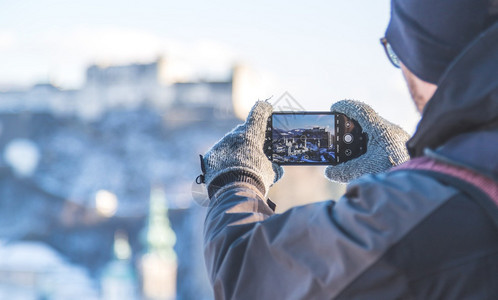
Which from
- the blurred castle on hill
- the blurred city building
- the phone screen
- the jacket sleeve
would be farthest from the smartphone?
the blurred castle on hill

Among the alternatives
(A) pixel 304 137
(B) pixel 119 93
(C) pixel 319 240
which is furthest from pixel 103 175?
(C) pixel 319 240

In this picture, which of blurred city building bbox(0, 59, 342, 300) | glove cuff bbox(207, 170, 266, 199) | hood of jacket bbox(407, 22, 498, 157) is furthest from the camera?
blurred city building bbox(0, 59, 342, 300)

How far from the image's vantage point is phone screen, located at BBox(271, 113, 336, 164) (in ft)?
2.37

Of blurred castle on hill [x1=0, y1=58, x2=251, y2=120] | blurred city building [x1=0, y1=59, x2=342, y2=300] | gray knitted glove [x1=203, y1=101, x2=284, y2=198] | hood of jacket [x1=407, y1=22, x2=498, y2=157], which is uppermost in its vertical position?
blurred castle on hill [x1=0, y1=58, x2=251, y2=120]

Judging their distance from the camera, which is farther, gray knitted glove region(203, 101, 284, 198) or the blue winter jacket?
gray knitted glove region(203, 101, 284, 198)

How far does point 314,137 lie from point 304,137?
0.4 inches

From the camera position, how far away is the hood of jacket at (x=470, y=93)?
420 mm

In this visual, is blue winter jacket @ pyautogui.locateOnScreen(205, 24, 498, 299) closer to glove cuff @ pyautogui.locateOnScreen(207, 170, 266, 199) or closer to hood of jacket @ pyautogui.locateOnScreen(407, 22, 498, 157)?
hood of jacket @ pyautogui.locateOnScreen(407, 22, 498, 157)

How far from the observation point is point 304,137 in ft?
2.38

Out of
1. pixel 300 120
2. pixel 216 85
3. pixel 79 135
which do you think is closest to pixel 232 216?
pixel 300 120

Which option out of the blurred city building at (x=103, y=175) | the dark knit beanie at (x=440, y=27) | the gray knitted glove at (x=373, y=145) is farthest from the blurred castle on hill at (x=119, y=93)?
the dark knit beanie at (x=440, y=27)

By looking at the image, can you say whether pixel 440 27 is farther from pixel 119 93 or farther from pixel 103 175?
pixel 103 175

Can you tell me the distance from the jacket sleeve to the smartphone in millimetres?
191

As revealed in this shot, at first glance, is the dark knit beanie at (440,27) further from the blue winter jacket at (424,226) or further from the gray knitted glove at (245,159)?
the gray knitted glove at (245,159)
